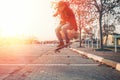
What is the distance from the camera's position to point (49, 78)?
10.2 metres

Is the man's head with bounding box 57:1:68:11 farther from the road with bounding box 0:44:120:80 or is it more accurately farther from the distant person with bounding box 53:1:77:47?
the road with bounding box 0:44:120:80

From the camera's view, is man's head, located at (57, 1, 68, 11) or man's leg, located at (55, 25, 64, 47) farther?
man's leg, located at (55, 25, 64, 47)

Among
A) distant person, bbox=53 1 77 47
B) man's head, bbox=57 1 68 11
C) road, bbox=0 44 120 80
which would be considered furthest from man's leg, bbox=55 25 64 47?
man's head, bbox=57 1 68 11

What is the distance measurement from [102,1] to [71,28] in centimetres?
2957

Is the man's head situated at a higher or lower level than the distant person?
higher

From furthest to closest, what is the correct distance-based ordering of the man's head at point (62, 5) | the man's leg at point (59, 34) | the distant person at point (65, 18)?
1. the man's leg at point (59, 34)
2. the distant person at point (65, 18)
3. the man's head at point (62, 5)

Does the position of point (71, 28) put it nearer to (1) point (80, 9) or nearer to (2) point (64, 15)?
(2) point (64, 15)

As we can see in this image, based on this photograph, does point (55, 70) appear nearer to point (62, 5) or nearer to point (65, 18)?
point (65, 18)

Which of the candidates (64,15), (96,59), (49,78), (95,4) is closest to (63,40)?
(64,15)

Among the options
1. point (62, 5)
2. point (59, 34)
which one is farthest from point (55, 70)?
point (62, 5)

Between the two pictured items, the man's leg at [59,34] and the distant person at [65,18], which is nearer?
the distant person at [65,18]

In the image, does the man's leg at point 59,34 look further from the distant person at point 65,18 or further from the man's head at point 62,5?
the man's head at point 62,5

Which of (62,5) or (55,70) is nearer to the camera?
(62,5)

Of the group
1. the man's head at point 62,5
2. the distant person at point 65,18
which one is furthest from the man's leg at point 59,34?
the man's head at point 62,5
